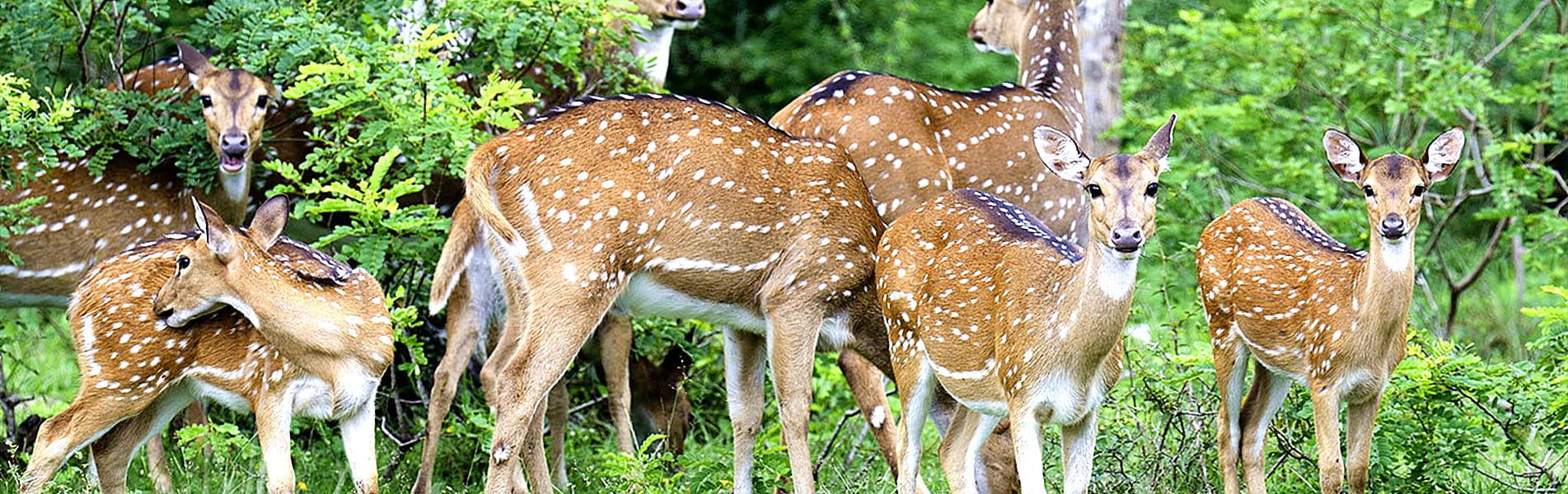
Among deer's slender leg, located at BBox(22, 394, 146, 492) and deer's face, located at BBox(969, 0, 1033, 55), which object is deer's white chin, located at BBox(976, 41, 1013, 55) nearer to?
deer's face, located at BBox(969, 0, 1033, 55)

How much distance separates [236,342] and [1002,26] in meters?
4.23

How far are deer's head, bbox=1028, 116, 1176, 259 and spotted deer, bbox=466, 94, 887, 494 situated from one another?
4.34ft

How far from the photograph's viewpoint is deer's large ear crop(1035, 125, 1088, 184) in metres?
5.45

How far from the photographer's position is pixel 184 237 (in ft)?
20.8

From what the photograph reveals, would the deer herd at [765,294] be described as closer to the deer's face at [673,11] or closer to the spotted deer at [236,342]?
the spotted deer at [236,342]

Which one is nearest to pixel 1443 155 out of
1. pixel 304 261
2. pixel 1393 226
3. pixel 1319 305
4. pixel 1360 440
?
pixel 1393 226

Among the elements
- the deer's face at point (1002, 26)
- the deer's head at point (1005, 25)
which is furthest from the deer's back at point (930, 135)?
the deer's face at point (1002, 26)

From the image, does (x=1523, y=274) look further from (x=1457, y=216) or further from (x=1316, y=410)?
(x=1316, y=410)

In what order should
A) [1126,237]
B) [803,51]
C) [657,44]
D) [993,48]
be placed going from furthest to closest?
[803,51] < [993,48] < [657,44] < [1126,237]

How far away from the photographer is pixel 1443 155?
18.8 feet

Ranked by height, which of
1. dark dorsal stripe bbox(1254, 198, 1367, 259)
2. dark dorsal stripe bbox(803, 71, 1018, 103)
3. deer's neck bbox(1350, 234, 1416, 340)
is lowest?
dark dorsal stripe bbox(803, 71, 1018, 103)

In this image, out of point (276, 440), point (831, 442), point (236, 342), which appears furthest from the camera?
point (831, 442)

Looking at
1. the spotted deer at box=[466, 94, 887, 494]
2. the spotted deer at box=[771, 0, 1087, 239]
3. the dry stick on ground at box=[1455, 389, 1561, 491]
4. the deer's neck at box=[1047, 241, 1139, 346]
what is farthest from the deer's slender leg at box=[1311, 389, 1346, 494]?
the spotted deer at box=[771, 0, 1087, 239]

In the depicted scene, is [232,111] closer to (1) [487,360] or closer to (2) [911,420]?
(1) [487,360]
